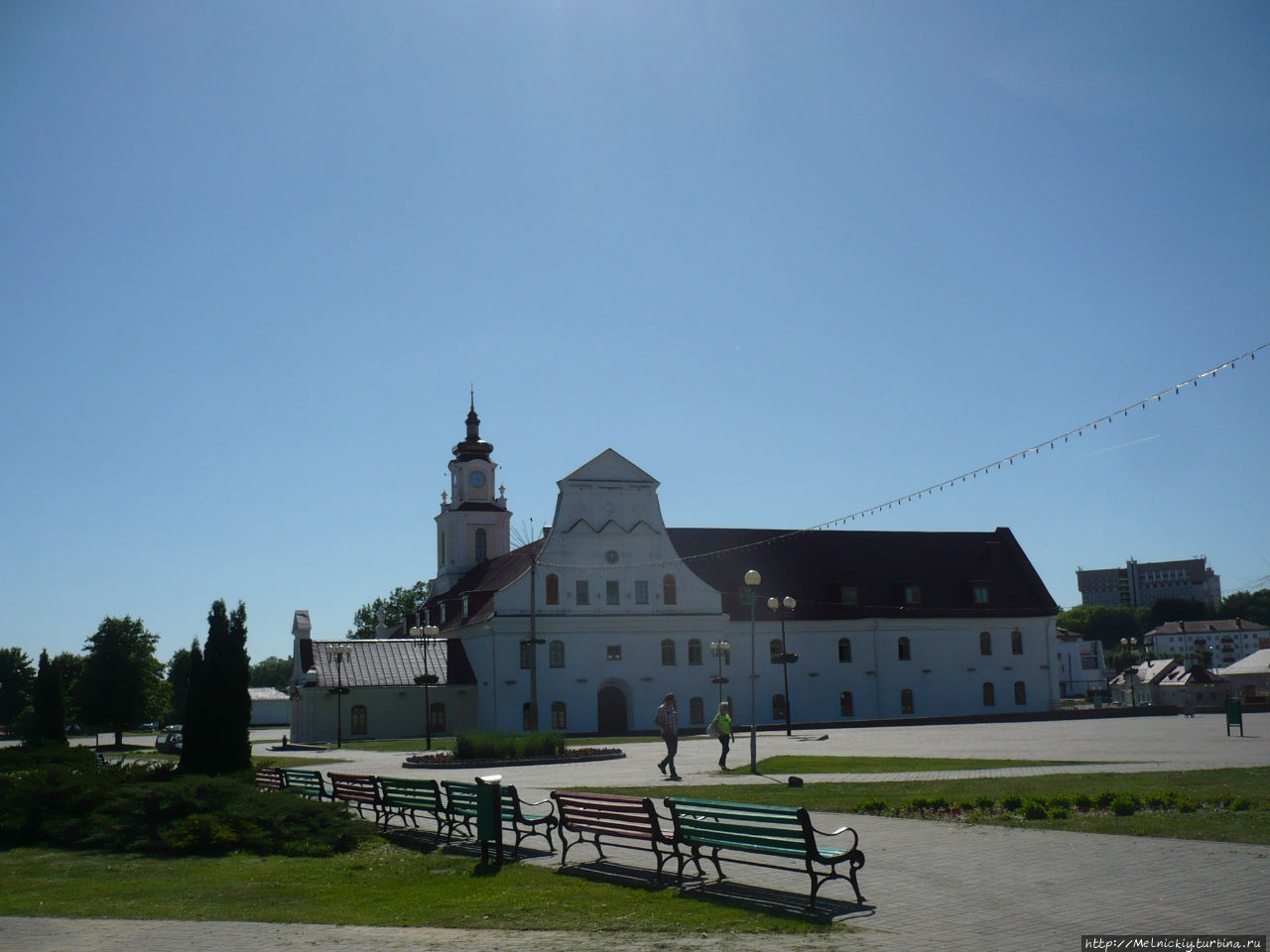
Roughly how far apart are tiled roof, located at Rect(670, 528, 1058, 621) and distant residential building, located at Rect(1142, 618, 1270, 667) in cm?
10147

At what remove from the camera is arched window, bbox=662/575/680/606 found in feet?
193

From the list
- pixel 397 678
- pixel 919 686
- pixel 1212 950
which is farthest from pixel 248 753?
pixel 919 686

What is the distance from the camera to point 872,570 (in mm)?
67312

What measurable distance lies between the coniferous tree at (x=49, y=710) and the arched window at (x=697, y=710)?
31358 millimetres

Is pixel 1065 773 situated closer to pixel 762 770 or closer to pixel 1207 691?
pixel 762 770

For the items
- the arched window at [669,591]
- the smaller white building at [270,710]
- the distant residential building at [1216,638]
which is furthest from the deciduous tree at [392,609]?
the distant residential building at [1216,638]

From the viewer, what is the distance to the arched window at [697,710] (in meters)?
57.7

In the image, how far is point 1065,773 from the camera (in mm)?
21594

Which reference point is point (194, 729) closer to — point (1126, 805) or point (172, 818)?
point (172, 818)

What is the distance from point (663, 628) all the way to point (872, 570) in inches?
618

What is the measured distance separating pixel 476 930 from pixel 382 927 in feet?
2.98

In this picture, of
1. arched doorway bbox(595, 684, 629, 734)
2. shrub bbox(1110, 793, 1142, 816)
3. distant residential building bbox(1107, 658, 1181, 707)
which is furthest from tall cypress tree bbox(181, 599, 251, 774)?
distant residential building bbox(1107, 658, 1181, 707)

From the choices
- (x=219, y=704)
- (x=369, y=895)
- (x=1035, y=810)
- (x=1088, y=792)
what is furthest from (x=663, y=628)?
(x=369, y=895)

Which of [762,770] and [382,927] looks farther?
[762,770]
